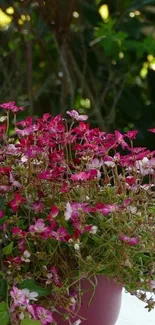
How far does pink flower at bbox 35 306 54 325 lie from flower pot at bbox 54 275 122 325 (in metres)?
0.08

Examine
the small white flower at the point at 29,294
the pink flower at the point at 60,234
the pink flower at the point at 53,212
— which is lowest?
the small white flower at the point at 29,294

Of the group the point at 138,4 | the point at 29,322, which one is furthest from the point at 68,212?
the point at 138,4

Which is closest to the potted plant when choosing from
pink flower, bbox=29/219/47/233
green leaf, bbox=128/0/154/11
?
pink flower, bbox=29/219/47/233

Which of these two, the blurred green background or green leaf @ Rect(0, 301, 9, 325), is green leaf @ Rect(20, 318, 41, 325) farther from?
the blurred green background

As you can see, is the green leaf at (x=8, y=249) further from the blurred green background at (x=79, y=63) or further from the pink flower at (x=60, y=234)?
the blurred green background at (x=79, y=63)

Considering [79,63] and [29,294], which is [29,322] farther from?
[79,63]

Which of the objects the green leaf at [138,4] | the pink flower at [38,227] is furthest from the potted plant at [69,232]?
the green leaf at [138,4]

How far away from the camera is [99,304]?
860 millimetres

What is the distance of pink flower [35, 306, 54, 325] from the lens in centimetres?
76

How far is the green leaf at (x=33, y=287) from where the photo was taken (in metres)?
0.77

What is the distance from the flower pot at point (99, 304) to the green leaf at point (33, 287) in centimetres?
7

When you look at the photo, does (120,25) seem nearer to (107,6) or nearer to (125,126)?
(107,6)

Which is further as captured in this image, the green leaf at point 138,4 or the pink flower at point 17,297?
the green leaf at point 138,4

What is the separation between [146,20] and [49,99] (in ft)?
1.44
